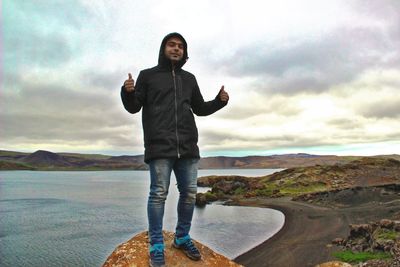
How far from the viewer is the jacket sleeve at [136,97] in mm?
5992

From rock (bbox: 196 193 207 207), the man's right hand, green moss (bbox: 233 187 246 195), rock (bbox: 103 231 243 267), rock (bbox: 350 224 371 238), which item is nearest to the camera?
the man's right hand

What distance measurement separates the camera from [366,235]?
25516 mm

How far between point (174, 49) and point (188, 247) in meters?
3.57

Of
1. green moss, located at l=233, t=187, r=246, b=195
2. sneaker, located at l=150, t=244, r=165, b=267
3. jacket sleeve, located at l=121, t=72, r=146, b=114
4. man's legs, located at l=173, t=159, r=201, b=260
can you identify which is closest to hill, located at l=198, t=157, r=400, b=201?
green moss, located at l=233, t=187, r=246, b=195

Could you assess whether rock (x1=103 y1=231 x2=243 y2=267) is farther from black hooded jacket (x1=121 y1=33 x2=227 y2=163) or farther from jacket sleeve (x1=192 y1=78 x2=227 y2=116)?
jacket sleeve (x1=192 y1=78 x2=227 y2=116)

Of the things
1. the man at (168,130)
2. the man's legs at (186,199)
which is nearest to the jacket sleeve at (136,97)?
the man at (168,130)

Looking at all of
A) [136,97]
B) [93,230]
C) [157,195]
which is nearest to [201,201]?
[93,230]

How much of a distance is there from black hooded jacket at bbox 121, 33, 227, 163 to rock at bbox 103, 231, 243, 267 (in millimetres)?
1674

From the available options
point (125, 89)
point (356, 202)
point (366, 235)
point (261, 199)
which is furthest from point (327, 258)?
point (261, 199)

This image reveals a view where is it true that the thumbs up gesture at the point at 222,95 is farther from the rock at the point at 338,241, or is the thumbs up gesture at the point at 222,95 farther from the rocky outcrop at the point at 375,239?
the rock at the point at 338,241

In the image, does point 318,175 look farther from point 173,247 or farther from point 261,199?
point 173,247

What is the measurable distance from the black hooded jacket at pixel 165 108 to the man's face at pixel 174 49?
0.21 feet

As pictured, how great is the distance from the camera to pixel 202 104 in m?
6.99

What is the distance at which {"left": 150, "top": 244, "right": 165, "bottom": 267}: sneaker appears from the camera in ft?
19.8
